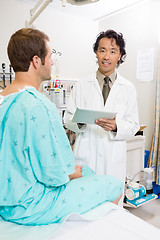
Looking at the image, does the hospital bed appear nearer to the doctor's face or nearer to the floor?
the doctor's face

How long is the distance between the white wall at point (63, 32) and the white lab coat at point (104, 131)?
1285 mm

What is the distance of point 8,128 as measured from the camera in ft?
2.57

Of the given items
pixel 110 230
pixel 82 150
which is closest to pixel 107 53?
pixel 82 150

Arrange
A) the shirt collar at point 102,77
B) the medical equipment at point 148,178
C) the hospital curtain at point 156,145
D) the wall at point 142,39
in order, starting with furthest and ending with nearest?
the wall at point 142,39
the hospital curtain at point 156,145
the medical equipment at point 148,178
the shirt collar at point 102,77

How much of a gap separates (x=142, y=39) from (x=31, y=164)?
93.7 inches

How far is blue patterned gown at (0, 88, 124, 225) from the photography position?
76 centimetres

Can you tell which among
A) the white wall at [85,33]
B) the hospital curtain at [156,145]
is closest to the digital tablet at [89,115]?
the hospital curtain at [156,145]

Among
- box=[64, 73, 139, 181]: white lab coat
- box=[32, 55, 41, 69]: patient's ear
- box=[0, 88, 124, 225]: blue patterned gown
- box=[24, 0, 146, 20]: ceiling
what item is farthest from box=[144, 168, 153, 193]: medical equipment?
box=[24, 0, 146, 20]: ceiling

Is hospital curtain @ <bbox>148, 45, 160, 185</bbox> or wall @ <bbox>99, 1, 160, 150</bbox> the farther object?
wall @ <bbox>99, 1, 160, 150</bbox>

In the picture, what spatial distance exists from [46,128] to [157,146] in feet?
6.40

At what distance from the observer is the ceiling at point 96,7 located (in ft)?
8.52

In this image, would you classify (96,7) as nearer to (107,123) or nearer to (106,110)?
(106,110)

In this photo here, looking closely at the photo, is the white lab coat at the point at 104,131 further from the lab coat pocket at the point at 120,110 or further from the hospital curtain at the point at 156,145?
the hospital curtain at the point at 156,145

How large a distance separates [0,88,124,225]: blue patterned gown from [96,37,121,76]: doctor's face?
78cm
